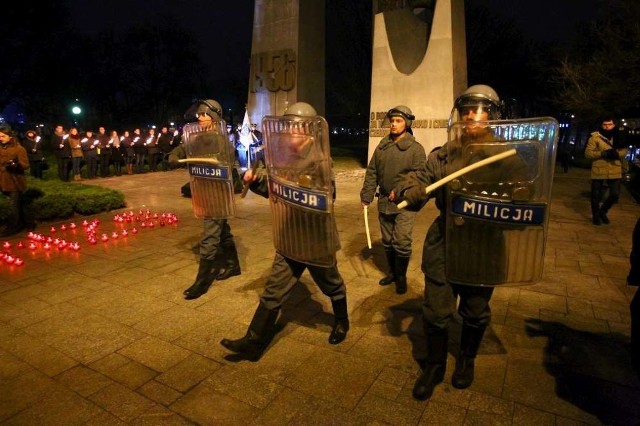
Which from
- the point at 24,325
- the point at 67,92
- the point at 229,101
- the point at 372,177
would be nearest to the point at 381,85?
the point at 372,177

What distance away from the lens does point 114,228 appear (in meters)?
8.04

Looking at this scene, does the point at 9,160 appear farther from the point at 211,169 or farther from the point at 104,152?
the point at 104,152

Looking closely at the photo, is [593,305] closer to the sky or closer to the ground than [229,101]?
closer to the ground

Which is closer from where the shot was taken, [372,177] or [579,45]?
[372,177]

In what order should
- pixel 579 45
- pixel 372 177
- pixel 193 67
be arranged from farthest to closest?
1. pixel 193 67
2. pixel 579 45
3. pixel 372 177

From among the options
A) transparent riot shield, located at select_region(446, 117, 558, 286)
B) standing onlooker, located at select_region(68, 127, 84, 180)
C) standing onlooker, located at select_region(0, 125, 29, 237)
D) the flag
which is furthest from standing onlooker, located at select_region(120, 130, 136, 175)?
transparent riot shield, located at select_region(446, 117, 558, 286)

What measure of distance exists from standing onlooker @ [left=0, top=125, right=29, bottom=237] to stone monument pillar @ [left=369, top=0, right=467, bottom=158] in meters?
10.1

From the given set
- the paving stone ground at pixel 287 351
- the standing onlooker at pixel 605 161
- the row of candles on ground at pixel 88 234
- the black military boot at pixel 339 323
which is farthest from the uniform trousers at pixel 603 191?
the row of candles on ground at pixel 88 234

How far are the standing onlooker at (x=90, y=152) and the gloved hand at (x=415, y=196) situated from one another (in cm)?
1504

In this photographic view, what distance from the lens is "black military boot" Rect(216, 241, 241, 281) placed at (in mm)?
5242

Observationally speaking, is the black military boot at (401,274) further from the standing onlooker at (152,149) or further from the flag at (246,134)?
the standing onlooker at (152,149)

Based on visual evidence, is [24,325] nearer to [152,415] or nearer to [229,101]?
[152,415]

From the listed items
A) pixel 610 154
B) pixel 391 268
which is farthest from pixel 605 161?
pixel 391 268

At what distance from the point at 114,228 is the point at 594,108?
1766cm
